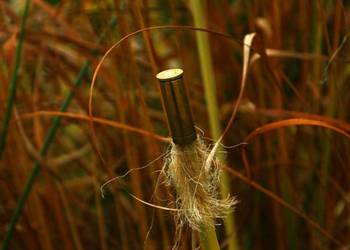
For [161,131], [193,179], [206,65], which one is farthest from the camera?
[161,131]

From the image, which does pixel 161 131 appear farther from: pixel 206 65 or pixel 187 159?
pixel 187 159

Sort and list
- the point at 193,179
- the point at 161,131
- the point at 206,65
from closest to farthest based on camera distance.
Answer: the point at 193,179
the point at 206,65
the point at 161,131

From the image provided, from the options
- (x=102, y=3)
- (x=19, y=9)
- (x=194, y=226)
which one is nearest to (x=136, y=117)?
(x=102, y=3)

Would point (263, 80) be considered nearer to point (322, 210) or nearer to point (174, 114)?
point (322, 210)

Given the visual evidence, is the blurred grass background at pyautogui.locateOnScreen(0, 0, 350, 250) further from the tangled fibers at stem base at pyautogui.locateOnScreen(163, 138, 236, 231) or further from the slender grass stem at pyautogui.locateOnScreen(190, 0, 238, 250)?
the tangled fibers at stem base at pyautogui.locateOnScreen(163, 138, 236, 231)

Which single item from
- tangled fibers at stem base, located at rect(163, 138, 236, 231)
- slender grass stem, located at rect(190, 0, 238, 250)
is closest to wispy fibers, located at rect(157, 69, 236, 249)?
tangled fibers at stem base, located at rect(163, 138, 236, 231)

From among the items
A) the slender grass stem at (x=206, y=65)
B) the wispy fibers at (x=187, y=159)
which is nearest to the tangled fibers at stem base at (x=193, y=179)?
the wispy fibers at (x=187, y=159)

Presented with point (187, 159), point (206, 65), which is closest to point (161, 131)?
point (206, 65)

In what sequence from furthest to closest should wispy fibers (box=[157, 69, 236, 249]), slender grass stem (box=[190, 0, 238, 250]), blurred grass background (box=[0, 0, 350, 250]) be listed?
blurred grass background (box=[0, 0, 350, 250]), slender grass stem (box=[190, 0, 238, 250]), wispy fibers (box=[157, 69, 236, 249])
